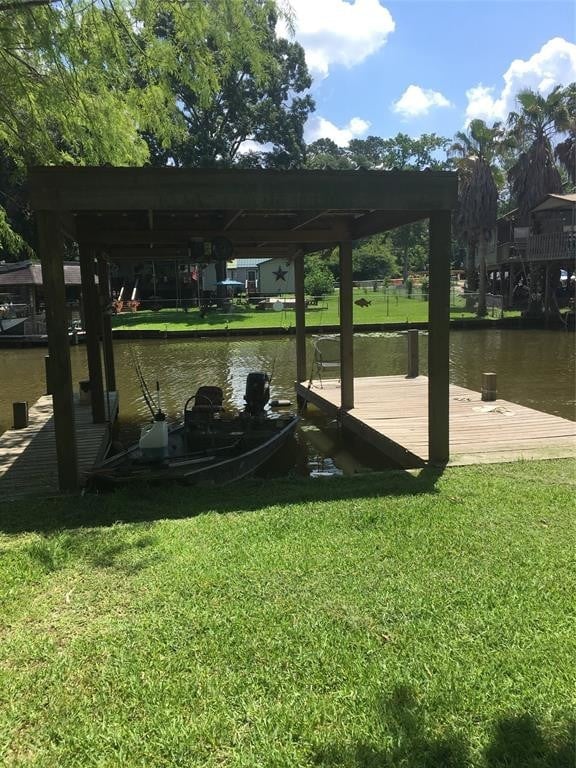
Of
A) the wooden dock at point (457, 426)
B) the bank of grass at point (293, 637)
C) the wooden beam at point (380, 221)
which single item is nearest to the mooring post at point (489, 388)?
the wooden dock at point (457, 426)

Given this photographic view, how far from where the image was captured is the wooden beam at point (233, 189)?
5738mm

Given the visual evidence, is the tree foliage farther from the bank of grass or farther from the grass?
the grass

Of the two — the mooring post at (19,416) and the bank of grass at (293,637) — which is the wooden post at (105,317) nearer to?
the mooring post at (19,416)

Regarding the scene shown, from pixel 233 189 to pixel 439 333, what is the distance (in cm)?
260

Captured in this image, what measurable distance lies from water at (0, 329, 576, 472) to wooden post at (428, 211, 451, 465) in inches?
73.7

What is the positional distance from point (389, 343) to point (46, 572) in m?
22.2

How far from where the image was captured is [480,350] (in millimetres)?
22531

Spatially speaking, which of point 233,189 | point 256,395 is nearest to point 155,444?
point 233,189

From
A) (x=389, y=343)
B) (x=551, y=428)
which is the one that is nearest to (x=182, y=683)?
(x=551, y=428)

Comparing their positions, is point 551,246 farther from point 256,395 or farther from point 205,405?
A: point 205,405

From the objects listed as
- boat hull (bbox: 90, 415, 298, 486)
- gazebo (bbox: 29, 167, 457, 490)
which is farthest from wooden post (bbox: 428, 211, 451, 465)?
boat hull (bbox: 90, 415, 298, 486)

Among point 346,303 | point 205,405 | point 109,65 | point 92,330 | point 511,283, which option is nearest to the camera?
point 109,65

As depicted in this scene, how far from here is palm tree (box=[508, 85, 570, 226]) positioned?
108 feet

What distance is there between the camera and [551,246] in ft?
99.0
